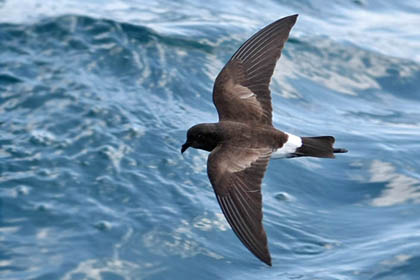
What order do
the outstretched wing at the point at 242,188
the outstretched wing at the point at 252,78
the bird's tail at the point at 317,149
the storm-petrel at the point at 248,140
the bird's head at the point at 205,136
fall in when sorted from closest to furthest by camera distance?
the outstretched wing at the point at 242,188, the storm-petrel at the point at 248,140, the bird's tail at the point at 317,149, the bird's head at the point at 205,136, the outstretched wing at the point at 252,78

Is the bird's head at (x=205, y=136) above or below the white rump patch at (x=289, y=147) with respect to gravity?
below

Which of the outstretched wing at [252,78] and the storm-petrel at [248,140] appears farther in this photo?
the outstretched wing at [252,78]

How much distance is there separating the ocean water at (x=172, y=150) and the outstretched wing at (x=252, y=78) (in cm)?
129

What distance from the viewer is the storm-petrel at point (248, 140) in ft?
15.7

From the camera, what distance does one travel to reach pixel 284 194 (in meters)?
7.30

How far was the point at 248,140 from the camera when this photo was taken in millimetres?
5457

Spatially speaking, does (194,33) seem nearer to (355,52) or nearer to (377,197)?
(355,52)

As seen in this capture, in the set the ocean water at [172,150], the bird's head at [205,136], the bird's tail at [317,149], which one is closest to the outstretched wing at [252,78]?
the bird's head at [205,136]

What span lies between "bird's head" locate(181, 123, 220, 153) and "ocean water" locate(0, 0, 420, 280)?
1.23m

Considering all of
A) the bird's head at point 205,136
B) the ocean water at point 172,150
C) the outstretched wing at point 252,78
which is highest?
the outstretched wing at point 252,78

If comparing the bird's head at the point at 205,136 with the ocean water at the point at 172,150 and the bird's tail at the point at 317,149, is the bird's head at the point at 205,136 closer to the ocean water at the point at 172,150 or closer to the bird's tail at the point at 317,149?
the bird's tail at the point at 317,149

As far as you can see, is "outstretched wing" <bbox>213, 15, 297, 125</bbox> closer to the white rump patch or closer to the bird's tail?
the white rump patch

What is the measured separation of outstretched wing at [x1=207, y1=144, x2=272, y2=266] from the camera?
180 inches

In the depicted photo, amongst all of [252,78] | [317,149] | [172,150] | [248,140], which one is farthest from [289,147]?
[172,150]
